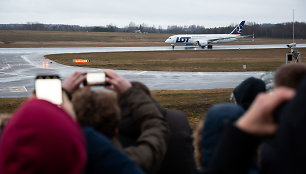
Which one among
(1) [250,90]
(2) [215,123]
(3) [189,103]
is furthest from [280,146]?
(3) [189,103]

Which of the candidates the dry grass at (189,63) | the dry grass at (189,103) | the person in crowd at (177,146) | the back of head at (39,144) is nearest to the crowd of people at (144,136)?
the back of head at (39,144)

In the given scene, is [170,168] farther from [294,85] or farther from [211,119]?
[294,85]

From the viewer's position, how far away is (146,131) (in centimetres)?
276

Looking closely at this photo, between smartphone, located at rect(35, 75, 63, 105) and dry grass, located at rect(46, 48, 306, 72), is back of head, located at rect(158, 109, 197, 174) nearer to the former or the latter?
smartphone, located at rect(35, 75, 63, 105)

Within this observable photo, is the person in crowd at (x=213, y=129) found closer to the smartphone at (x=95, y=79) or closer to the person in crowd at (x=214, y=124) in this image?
the person in crowd at (x=214, y=124)

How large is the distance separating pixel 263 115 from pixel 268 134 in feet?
0.40

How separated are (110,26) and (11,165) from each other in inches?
7136

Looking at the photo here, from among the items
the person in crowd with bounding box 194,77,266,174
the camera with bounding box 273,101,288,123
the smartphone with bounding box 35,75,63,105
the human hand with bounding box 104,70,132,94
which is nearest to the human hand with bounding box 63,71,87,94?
the human hand with bounding box 104,70,132,94

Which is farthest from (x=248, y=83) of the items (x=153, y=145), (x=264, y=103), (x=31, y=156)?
(x=31, y=156)

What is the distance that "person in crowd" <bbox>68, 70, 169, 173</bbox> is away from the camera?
7.50 ft

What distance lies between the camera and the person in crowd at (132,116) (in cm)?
229

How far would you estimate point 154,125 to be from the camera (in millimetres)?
2799

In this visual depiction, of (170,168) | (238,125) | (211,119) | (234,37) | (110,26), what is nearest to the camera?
(238,125)

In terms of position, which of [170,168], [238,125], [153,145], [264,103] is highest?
[264,103]
